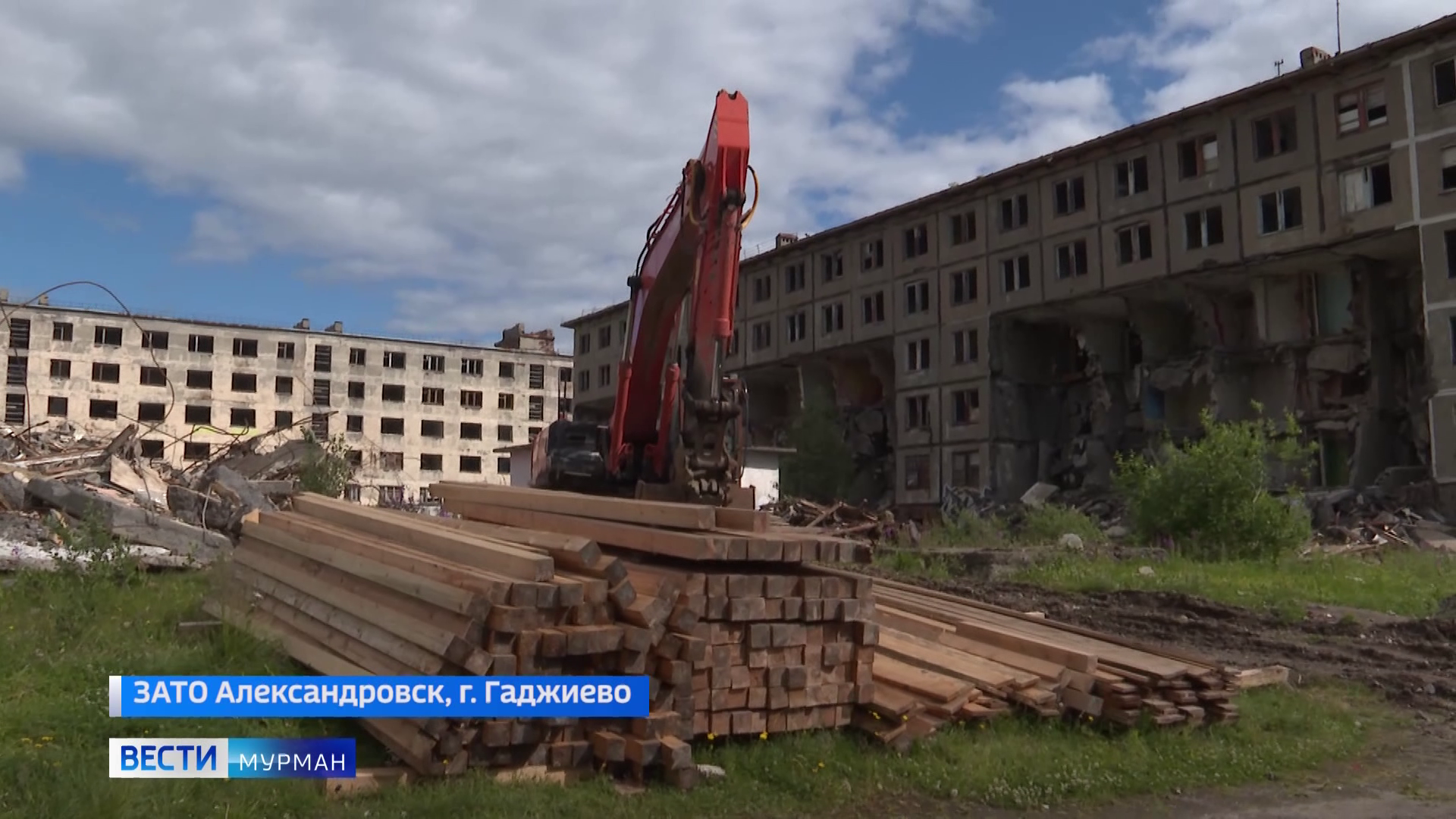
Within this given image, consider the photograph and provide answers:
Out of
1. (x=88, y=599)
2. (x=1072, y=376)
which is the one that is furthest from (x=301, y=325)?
(x=88, y=599)

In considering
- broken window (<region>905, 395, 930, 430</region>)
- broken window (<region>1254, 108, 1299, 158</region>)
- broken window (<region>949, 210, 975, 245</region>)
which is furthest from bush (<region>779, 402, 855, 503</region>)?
broken window (<region>1254, 108, 1299, 158</region>)

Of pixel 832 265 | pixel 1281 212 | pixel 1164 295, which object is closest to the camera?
pixel 1281 212

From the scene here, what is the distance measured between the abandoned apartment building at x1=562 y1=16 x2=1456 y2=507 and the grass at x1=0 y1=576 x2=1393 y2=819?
25.1 meters

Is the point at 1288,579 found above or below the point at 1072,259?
below

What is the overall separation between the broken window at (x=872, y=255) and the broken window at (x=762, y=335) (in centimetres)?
568

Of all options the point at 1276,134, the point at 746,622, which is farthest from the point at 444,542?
the point at 1276,134

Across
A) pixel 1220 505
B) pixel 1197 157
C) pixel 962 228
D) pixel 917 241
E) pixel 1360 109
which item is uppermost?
pixel 1360 109

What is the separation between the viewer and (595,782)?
630 cm

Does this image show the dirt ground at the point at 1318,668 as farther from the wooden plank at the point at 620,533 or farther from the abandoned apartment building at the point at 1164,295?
the abandoned apartment building at the point at 1164,295

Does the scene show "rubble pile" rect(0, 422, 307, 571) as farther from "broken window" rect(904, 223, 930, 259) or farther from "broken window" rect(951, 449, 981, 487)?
"broken window" rect(904, 223, 930, 259)

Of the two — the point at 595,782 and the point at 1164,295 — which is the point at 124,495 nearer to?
the point at 595,782

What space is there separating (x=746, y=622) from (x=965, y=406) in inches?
1380

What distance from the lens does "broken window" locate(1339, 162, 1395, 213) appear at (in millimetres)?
29953

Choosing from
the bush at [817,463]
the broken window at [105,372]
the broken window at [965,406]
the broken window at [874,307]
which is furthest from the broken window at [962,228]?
the broken window at [105,372]
